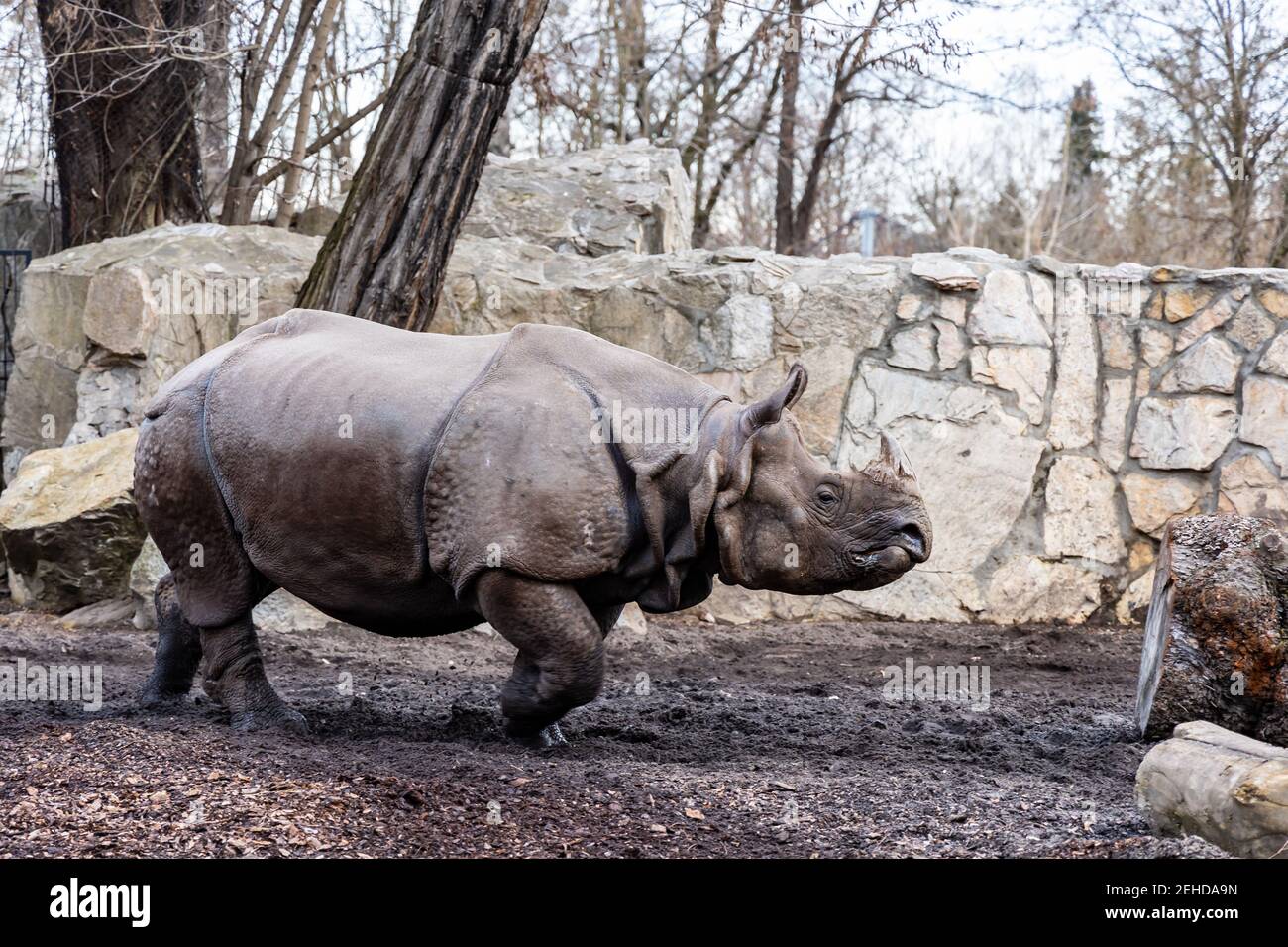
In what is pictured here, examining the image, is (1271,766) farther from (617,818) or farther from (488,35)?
(488,35)

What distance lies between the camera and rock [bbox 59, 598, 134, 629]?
285 inches

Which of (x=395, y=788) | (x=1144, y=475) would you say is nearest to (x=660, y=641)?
(x=1144, y=475)

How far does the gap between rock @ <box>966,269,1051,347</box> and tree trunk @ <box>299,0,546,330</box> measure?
2.87 metres

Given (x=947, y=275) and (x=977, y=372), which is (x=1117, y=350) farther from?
(x=947, y=275)

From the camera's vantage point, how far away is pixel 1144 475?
787 cm

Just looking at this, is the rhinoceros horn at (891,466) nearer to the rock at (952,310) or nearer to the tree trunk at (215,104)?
the rock at (952,310)

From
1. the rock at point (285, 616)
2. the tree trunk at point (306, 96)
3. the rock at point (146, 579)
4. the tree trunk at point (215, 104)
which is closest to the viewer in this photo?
the rock at point (285, 616)

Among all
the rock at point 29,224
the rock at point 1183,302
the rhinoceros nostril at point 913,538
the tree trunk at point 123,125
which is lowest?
the rhinoceros nostril at point 913,538

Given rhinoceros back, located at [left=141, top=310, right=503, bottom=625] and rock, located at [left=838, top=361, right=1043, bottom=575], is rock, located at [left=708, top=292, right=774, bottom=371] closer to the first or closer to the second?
rock, located at [left=838, top=361, right=1043, bottom=575]

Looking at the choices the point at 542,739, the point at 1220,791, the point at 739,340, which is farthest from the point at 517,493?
the point at 739,340

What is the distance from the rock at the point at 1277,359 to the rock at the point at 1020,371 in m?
1.19

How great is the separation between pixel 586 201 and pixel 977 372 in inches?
107

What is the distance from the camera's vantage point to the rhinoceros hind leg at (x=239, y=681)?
15.2 feet

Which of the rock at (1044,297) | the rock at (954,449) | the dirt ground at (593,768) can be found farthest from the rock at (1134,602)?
the rock at (1044,297)
